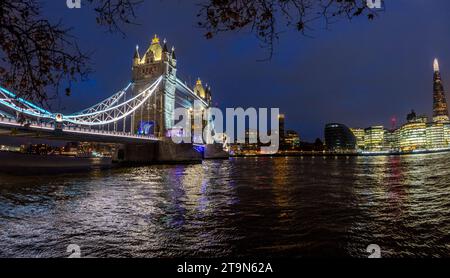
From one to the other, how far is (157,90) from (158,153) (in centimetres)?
2085

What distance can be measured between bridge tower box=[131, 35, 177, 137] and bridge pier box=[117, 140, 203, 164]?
531cm

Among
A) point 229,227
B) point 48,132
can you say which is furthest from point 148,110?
point 229,227

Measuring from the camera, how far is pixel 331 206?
10273mm

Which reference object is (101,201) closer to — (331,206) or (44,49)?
(331,206)


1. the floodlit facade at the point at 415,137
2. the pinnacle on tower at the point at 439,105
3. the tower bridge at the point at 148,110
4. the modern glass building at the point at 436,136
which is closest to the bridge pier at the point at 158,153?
the tower bridge at the point at 148,110

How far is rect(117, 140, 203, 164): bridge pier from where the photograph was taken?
197ft

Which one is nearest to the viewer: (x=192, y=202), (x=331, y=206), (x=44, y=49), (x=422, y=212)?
(x=44, y=49)

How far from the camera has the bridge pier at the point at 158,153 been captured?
6000 cm

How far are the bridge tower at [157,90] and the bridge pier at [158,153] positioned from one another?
209 inches

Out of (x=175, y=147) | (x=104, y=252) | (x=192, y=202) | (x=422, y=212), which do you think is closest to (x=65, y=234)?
(x=104, y=252)

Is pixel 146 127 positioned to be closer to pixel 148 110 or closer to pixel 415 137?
pixel 148 110

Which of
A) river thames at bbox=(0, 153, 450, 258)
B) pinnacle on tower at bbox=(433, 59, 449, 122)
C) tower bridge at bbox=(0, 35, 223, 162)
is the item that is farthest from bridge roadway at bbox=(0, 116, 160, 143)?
pinnacle on tower at bbox=(433, 59, 449, 122)

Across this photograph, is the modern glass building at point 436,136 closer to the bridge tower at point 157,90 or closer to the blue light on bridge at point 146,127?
the bridge tower at point 157,90

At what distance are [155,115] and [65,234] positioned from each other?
217 feet
